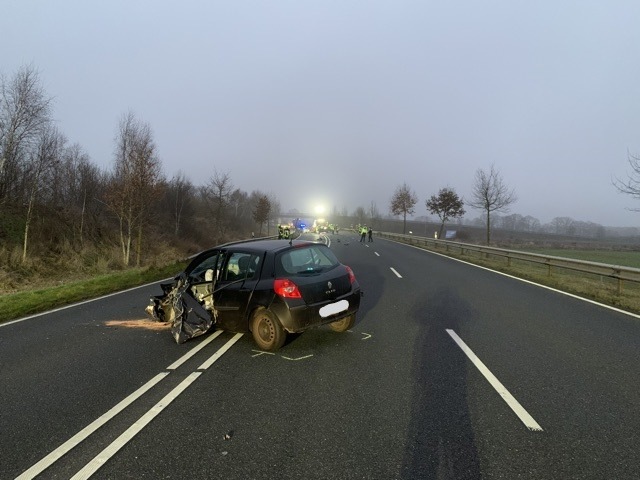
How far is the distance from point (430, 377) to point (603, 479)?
6.10 feet

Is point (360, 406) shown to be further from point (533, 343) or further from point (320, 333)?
point (533, 343)

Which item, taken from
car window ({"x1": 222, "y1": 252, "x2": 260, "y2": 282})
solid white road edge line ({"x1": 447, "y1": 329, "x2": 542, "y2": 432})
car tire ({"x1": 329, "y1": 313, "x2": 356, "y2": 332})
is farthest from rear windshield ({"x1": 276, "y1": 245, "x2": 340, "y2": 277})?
solid white road edge line ({"x1": 447, "y1": 329, "x2": 542, "y2": 432})

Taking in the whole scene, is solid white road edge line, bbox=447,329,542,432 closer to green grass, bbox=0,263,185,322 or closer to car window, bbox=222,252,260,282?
car window, bbox=222,252,260,282

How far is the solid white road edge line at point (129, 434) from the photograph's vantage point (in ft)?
8.71

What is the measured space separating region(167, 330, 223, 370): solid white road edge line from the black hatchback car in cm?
20

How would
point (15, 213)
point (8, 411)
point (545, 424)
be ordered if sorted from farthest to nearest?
point (15, 213)
point (8, 411)
point (545, 424)

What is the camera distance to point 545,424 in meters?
3.23

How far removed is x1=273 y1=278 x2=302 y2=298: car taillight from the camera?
5.00 meters

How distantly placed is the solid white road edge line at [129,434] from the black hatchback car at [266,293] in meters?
1.31

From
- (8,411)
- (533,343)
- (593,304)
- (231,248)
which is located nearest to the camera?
(8,411)

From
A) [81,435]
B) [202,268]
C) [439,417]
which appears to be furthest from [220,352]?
[439,417]

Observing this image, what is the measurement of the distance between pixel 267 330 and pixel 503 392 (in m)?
3.09

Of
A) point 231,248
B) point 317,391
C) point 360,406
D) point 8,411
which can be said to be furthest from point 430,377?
point 8,411

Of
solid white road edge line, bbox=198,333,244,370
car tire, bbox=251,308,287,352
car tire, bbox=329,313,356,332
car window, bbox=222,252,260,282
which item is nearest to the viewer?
solid white road edge line, bbox=198,333,244,370
